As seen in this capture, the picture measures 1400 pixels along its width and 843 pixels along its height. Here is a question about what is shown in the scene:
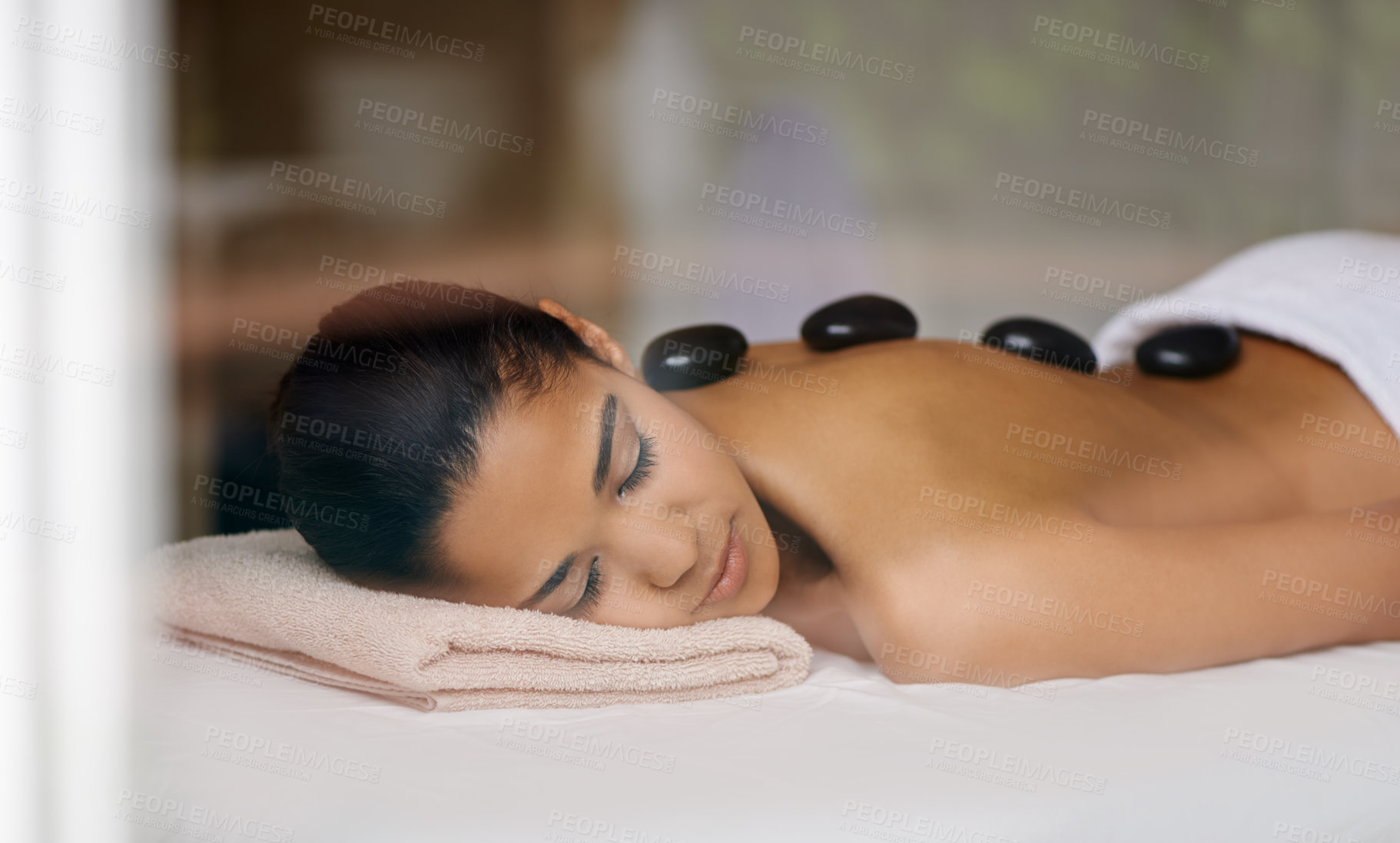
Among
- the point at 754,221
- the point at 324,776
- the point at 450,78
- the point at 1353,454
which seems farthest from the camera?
the point at 754,221

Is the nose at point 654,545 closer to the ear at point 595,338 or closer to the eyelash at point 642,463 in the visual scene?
the eyelash at point 642,463

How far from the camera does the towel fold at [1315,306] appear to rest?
0.88 metres

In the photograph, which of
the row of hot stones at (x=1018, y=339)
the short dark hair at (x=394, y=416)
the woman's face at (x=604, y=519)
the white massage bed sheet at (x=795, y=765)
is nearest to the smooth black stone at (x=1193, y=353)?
the row of hot stones at (x=1018, y=339)

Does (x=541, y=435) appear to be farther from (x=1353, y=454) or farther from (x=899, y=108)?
(x=899, y=108)

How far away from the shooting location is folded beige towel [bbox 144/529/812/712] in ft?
1.90

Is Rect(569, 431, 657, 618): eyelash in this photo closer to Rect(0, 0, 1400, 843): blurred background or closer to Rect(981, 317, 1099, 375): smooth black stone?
Rect(0, 0, 1400, 843): blurred background

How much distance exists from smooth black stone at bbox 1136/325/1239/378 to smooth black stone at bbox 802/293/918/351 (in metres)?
0.24

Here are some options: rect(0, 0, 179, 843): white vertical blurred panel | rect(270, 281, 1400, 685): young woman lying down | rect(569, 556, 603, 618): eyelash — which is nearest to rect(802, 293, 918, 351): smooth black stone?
rect(270, 281, 1400, 685): young woman lying down

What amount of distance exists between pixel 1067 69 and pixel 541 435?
1.08 meters

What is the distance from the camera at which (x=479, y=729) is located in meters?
0.56

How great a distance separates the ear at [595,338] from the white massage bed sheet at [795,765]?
0.26m

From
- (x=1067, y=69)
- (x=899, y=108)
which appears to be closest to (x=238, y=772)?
(x=899, y=108)

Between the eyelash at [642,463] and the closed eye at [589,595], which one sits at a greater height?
the eyelash at [642,463]

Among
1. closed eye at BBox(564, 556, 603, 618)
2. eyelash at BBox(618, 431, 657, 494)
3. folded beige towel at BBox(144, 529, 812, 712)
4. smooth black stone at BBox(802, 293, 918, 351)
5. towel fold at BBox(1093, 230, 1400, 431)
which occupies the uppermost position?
towel fold at BBox(1093, 230, 1400, 431)
